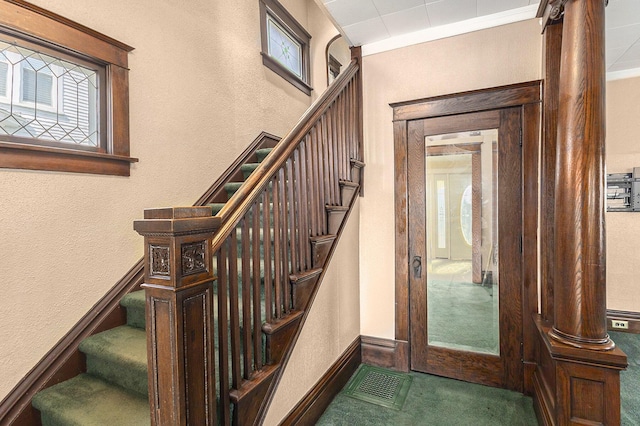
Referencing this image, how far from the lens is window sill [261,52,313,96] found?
346 centimetres

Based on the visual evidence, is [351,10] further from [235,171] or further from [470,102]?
[235,171]

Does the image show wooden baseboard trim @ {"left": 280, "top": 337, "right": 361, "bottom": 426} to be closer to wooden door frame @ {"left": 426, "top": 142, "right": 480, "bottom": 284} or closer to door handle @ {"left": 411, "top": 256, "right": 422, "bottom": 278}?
door handle @ {"left": 411, "top": 256, "right": 422, "bottom": 278}

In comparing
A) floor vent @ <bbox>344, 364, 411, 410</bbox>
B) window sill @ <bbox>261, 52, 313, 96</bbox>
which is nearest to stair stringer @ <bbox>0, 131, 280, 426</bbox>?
floor vent @ <bbox>344, 364, 411, 410</bbox>

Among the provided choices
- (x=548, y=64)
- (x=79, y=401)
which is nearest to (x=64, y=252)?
(x=79, y=401)

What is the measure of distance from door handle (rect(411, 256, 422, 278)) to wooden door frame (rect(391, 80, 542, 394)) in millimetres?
55

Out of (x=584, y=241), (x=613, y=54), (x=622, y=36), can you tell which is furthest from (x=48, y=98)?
(x=613, y=54)

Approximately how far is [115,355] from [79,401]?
0.24 meters

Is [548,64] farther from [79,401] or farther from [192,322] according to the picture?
[79,401]

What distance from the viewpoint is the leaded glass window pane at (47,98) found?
1.66 metres

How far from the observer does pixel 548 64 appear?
6.82 ft

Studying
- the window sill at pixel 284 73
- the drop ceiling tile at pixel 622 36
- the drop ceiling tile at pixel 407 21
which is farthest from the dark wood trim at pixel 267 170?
the drop ceiling tile at pixel 622 36

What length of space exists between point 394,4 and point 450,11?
424 millimetres

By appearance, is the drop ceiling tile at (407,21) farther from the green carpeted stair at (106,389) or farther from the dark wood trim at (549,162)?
the green carpeted stair at (106,389)

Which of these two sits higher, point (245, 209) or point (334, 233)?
point (245, 209)
